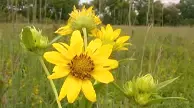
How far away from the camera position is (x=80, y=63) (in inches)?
24.2

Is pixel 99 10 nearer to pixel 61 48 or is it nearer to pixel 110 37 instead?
pixel 110 37

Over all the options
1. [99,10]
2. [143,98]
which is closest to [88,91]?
[143,98]

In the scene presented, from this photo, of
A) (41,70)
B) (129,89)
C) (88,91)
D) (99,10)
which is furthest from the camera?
(41,70)

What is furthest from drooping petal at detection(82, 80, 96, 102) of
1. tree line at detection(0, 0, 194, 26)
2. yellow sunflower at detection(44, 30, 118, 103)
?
tree line at detection(0, 0, 194, 26)

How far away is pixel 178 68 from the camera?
11.0 feet

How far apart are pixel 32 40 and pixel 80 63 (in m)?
0.11

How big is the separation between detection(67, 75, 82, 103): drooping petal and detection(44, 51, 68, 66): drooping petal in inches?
1.1

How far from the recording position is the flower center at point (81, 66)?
588 mm

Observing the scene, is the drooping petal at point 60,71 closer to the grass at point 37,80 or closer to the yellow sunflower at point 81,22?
the yellow sunflower at point 81,22

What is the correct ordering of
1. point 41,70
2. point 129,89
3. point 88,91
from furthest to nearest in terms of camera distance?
point 41,70 → point 129,89 → point 88,91

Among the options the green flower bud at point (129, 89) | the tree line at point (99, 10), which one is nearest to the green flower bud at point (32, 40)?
the green flower bud at point (129, 89)

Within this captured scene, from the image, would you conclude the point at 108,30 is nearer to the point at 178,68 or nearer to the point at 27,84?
the point at 27,84

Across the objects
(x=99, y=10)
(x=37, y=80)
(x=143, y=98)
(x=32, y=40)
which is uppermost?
(x=99, y=10)

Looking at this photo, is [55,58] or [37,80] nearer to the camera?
[55,58]
